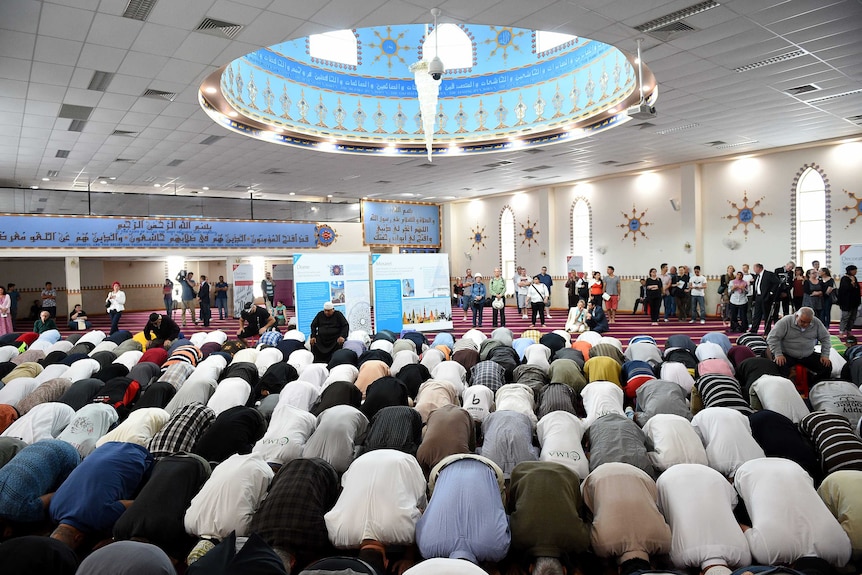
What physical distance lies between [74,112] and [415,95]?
17.7 ft

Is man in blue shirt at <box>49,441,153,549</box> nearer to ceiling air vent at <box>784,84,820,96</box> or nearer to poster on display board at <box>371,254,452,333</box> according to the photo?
poster on display board at <box>371,254,452,333</box>

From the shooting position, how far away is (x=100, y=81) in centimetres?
605

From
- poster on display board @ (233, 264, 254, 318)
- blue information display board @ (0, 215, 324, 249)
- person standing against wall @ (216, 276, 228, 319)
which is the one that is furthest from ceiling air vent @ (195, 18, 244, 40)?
person standing against wall @ (216, 276, 228, 319)

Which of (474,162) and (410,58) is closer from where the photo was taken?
(410,58)

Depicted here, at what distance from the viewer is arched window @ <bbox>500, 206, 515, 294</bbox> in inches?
618

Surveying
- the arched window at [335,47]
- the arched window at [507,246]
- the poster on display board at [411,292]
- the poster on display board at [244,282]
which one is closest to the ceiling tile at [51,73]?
the arched window at [335,47]

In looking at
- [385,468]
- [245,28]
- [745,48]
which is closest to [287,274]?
[245,28]

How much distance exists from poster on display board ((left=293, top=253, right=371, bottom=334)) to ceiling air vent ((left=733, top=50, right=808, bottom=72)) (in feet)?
19.0

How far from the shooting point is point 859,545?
246 centimetres

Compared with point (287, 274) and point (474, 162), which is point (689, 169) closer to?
point (474, 162)

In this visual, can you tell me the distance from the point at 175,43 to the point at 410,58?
5.73 meters

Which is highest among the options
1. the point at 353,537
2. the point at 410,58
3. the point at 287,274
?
the point at 410,58

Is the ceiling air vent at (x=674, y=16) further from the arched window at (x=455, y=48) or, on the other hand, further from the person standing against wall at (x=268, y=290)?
the person standing against wall at (x=268, y=290)

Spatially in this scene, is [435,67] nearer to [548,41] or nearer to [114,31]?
[114,31]
